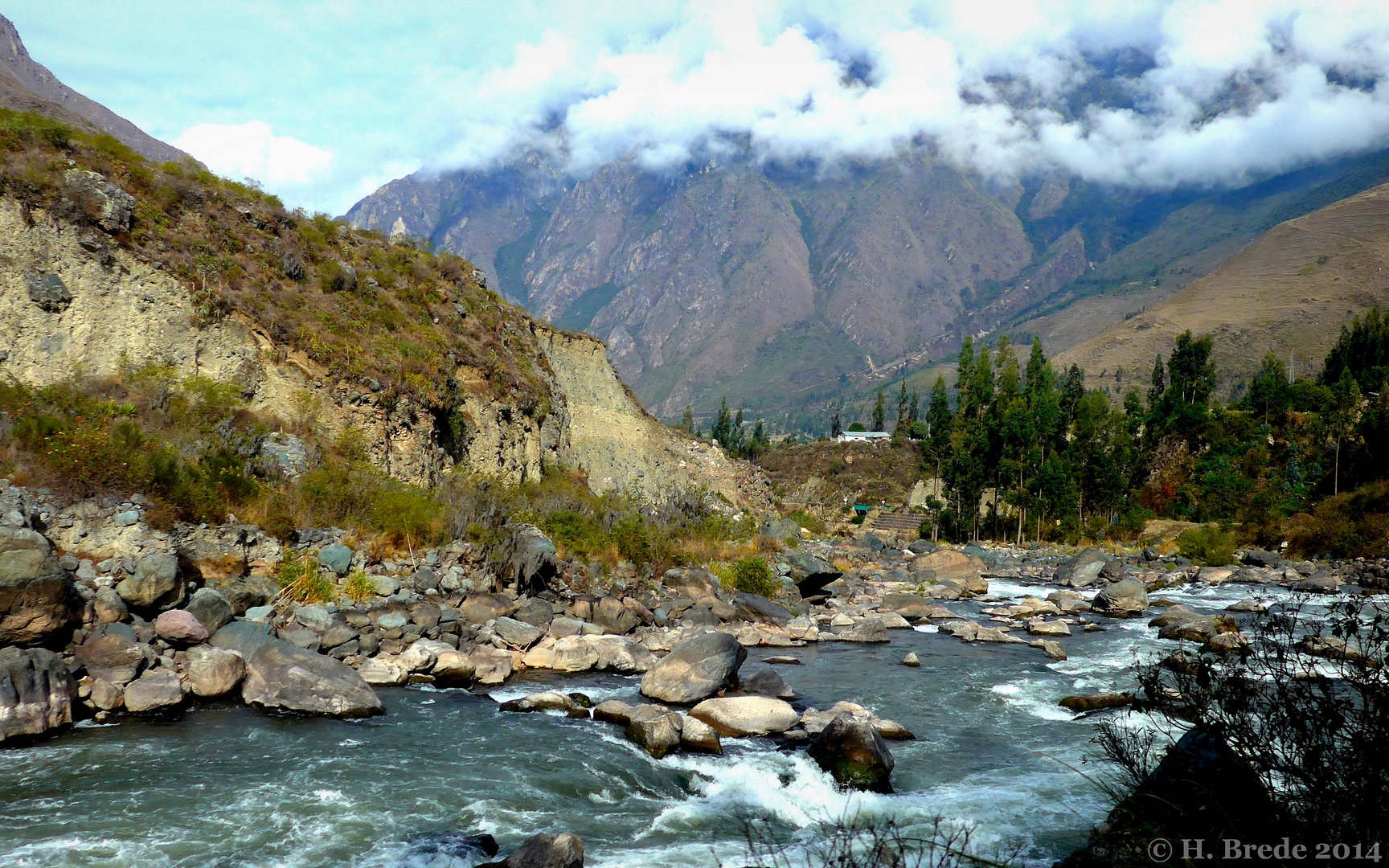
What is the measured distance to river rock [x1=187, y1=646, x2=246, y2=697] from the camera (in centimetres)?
1297

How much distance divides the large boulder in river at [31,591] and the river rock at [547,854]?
9.34 metres

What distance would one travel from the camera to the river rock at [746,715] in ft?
43.3

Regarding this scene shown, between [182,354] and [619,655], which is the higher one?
[182,354]

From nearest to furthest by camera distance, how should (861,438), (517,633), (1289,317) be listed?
(517,633), (861,438), (1289,317)

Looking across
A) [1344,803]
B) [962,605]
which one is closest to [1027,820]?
[1344,803]

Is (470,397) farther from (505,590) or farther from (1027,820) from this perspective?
(1027,820)

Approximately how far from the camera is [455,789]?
34.1ft

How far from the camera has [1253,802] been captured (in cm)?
494

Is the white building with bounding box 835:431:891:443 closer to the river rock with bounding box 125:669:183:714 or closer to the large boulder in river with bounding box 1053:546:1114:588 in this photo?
the large boulder in river with bounding box 1053:546:1114:588

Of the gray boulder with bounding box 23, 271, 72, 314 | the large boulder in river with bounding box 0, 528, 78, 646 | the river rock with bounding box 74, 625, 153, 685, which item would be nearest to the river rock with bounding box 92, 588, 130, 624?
the river rock with bounding box 74, 625, 153, 685

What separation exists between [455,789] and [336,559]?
32.6ft

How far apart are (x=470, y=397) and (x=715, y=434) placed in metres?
94.7

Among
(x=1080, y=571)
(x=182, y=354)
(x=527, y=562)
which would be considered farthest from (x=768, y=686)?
(x=1080, y=571)

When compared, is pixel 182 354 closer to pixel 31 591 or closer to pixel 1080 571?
pixel 31 591
